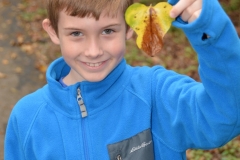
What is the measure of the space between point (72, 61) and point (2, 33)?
18.4 ft

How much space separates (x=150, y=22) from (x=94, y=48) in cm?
34

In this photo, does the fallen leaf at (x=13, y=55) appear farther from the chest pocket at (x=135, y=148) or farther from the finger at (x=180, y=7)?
the finger at (x=180, y=7)

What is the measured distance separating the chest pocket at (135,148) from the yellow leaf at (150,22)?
1.78 feet

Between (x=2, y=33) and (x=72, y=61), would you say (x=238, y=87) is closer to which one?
(x=72, y=61)

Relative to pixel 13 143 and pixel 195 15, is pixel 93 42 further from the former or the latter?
pixel 13 143

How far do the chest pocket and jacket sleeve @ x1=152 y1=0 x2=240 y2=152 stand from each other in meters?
0.07

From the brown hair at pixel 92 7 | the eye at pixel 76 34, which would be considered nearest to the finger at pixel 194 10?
the brown hair at pixel 92 7

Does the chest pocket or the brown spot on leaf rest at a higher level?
the brown spot on leaf

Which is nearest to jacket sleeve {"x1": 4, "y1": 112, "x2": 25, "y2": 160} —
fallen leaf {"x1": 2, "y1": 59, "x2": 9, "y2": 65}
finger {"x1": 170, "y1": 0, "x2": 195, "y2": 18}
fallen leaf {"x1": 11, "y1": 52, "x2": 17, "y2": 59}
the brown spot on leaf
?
the brown spot on leaf

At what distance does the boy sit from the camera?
1.90 m

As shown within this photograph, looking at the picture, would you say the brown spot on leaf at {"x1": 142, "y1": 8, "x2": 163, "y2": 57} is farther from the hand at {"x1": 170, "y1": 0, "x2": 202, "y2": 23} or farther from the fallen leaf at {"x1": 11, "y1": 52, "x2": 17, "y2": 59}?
the fallen leaf at {"x1": 11, "y1": 52, "x2": 17, "y2": 59}

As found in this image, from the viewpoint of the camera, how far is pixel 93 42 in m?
1.91

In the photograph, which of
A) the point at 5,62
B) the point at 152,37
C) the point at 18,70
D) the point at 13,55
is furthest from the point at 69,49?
the point at 13,55

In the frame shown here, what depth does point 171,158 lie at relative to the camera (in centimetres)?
210
